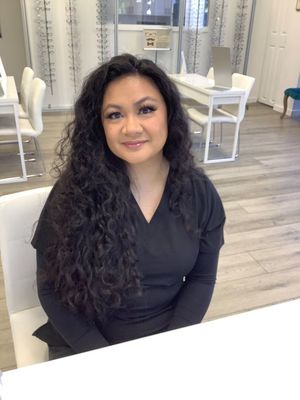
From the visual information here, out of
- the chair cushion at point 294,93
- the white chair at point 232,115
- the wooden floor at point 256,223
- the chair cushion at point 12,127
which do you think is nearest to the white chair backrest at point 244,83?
the white chair at point 232,115


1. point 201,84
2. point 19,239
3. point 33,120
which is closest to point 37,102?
point 33,120

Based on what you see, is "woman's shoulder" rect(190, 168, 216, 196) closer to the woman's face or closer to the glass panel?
the woman's face

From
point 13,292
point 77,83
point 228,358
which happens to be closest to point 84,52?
point 77,83

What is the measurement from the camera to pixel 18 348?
1024mm

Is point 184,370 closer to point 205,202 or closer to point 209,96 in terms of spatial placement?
point 205,202

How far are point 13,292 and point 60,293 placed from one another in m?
0.23

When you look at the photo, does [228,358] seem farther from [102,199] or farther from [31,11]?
[31,11]

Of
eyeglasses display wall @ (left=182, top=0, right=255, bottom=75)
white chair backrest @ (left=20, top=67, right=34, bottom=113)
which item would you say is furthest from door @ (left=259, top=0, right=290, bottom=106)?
white chair backrest @ (left=20, top=67, right=34, bottom=113)

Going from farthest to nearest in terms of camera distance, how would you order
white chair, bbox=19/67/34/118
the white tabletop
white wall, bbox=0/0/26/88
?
white wall, bbox=0/0/26/88 < white chair, bbox=19/67/34/118 < the white tabletop

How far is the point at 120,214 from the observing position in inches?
34.6

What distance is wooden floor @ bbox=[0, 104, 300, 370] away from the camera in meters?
1.89

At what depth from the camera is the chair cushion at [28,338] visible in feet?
3.29

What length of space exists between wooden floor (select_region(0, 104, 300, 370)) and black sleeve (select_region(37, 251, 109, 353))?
62 centimetres

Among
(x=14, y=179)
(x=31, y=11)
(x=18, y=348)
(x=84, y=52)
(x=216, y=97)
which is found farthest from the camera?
(x=84, y=52)
